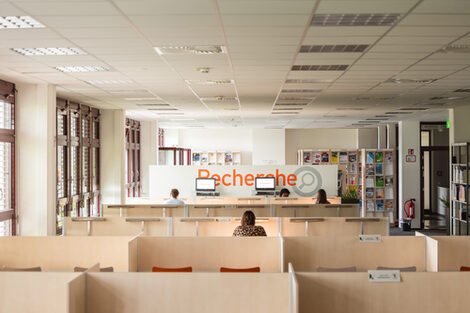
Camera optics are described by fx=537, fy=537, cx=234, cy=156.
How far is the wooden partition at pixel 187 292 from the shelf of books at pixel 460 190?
30.6ft

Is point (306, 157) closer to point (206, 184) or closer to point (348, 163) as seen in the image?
point (348, 163)

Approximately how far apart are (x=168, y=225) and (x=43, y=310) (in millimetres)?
3858

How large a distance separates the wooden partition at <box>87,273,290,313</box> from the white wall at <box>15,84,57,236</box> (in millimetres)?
5452

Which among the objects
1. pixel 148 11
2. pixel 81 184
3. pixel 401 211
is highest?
pixel 148 11

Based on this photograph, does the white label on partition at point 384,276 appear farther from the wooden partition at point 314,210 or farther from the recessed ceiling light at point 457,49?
the wooden partition at point 314,210

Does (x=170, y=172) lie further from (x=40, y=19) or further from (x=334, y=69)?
(x=40, y=19)

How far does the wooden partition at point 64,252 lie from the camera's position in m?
5.11

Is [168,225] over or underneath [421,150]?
underneath

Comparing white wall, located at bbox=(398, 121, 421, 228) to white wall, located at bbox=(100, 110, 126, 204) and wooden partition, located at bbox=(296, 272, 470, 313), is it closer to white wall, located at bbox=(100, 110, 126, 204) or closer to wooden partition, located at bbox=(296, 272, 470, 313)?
white wall, located at bbox=(100, 110, 126, 204)

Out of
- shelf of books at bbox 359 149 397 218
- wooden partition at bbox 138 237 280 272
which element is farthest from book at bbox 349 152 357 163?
wooden partition at bbox 138 237 280 272

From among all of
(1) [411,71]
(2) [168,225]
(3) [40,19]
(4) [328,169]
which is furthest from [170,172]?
(3) [40,19]

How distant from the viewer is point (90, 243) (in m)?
5.18

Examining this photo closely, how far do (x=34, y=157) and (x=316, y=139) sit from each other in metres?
16.3

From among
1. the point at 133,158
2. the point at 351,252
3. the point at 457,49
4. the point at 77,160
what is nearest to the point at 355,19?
the point at 457,49
